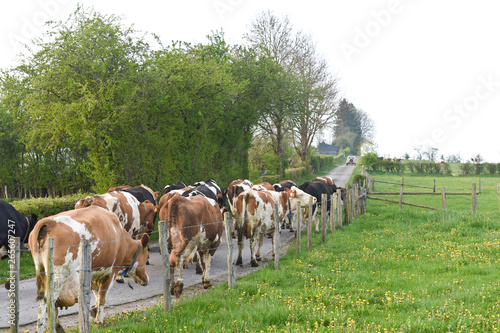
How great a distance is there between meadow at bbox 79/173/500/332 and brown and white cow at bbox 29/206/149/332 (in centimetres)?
71

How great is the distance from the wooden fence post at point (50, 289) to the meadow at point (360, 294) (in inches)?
31.8

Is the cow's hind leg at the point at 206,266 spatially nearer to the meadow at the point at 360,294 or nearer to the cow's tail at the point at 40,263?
the meadow at the point at 360,294

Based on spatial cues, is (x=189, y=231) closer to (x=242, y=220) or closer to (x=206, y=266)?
(x=206, y=266)

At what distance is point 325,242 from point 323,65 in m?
30.4

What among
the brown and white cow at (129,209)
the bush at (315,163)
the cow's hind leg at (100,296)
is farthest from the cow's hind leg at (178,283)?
the bush at (315,163)

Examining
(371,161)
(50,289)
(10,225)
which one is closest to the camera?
(50,289)

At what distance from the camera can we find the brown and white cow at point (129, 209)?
406 inches

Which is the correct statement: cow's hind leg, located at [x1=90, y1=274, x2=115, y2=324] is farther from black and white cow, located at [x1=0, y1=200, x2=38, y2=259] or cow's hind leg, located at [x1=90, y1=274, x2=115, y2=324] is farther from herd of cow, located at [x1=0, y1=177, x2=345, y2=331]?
black and white cow, located at [x1=0, y1=200, x2=38, y2=259]

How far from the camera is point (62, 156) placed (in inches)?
888

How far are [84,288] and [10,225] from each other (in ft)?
15.7

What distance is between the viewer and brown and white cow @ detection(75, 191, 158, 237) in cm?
1032

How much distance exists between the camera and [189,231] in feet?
26.9

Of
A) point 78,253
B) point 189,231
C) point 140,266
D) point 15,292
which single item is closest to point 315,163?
point 189,231

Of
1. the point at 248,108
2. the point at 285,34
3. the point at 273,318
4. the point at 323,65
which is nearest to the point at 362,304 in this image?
the point at 273,318
